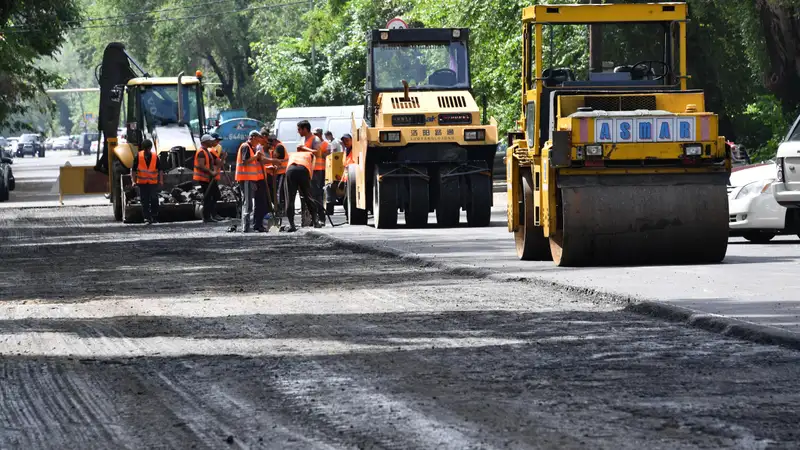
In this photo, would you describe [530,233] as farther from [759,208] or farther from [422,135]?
[422,135]

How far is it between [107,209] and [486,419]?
1161 inches

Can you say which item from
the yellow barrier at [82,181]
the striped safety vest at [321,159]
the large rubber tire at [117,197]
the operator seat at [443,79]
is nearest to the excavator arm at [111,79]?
the yellow barrier at [82,181]

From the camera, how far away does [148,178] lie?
92.6 feet

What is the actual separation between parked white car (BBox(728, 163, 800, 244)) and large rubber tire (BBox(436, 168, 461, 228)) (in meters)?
5.82

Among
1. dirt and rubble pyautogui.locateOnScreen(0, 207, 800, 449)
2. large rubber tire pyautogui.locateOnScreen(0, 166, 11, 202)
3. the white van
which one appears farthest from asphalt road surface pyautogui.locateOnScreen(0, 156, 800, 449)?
large rubber tire pyautogui.locateOnScreen(0, 166, 11, 202)

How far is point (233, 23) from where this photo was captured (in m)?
79.4

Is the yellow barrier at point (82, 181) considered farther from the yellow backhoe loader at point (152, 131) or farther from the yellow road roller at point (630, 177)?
the yellow road roller at point (630, 177)

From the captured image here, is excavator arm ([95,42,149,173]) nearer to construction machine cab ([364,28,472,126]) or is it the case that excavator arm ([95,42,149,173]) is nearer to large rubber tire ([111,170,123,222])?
large rubber tire ([111,170,123,222])

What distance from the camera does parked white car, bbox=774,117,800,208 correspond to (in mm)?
Answer: 18250

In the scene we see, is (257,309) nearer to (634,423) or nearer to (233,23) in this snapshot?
(634,423)

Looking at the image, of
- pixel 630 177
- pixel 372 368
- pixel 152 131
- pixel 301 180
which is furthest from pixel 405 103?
pixel 372 368

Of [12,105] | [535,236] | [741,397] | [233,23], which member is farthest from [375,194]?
[233,23]

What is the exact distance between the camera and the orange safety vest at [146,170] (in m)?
28.0

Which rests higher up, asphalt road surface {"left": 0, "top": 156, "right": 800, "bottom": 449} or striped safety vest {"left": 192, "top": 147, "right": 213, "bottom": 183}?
striped safety vest {"left": 192, "top": 147, "right": 213, "bottom": 183}
